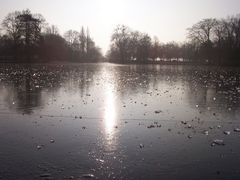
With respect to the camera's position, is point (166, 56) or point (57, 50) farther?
point (166, 56)

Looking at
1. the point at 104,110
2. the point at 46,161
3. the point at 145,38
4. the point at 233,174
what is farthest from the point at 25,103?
the point at 145,38

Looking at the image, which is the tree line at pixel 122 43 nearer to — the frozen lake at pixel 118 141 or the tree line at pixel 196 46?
the tree line at pixel 196 46

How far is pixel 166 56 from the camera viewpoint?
128 meters

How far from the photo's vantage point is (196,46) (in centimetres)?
9794

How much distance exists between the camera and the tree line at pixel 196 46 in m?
78.1

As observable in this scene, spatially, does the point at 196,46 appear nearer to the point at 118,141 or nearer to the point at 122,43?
the point at 122,43

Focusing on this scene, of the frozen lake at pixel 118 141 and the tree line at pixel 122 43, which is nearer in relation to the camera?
the frozen lake at pixel 118 141

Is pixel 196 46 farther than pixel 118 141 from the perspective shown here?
Yes

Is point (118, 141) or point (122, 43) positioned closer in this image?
point (118, 141)

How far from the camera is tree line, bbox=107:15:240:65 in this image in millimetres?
78062

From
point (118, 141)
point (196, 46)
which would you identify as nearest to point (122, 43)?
point (196, 46)

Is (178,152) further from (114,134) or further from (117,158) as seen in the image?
(114,134)

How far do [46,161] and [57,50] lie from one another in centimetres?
9490

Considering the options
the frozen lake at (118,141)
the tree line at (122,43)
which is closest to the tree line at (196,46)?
the tree line at (122,43)
